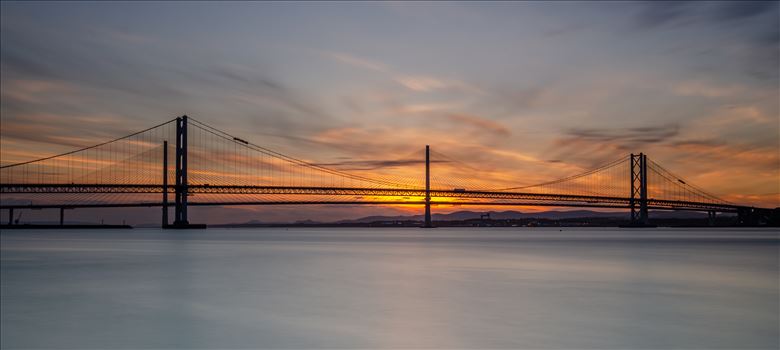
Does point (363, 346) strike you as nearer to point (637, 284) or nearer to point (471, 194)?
point (637, 284)

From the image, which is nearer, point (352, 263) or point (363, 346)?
point (363, 346)

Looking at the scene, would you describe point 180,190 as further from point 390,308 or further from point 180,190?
point 390,308

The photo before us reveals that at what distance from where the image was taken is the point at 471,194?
76438 mm

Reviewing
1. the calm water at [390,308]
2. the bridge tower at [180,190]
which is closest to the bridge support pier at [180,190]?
the bridge tower at [180,190]

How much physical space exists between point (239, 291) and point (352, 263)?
9.79m

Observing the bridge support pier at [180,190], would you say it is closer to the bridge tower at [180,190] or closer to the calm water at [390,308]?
the bridge tower at [180,190]

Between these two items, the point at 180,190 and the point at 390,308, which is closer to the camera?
the point at 390,308

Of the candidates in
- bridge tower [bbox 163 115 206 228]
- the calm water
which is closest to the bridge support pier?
bridge tower [bbox 163 115 206 228]

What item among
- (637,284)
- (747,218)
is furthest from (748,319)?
(747,218)

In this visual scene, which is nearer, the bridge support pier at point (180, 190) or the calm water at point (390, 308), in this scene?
the calm water at point (390, 308)

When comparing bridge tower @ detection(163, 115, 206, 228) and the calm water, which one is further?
bridge tower @ detection(163, 115, 206, 228)

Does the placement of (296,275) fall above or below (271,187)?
below

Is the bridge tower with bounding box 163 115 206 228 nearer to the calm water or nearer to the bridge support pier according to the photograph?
the bridge support pier

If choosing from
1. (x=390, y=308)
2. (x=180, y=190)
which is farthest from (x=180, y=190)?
(x=390, y=308)
